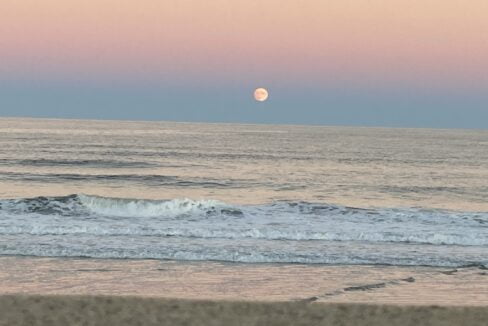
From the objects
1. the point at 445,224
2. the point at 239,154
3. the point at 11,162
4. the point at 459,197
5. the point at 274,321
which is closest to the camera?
the point at 274,321

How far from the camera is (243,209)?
24.8 m

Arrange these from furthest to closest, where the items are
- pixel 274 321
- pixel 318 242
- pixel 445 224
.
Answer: pixel 445 224 → pixel 318 242 → pixel 274 321

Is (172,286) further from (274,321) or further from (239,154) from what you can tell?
(239,154)

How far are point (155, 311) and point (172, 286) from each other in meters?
3.11

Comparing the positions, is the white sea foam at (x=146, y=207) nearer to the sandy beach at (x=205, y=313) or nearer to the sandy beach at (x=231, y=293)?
the sandy beach at (x=231, y=293)

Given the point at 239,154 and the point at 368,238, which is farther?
the point at 239,154

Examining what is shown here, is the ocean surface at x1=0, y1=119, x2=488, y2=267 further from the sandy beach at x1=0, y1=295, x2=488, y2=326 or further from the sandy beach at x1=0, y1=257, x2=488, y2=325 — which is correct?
the sandy beach at x1=0, y1=295, x2=488, y2=326

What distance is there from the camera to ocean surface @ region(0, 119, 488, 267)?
16469mm

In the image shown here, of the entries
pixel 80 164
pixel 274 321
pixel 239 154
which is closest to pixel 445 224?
pixel 274 321

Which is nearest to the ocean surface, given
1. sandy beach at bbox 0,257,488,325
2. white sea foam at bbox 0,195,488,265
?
white sea foam at bbox 0,195,488,265

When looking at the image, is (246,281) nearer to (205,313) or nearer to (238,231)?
(205,313)

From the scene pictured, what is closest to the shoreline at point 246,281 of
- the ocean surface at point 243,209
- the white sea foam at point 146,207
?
the ocean surface at point 243,209

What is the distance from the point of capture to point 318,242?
18.3 meters

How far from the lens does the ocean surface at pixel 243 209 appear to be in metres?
16.5
